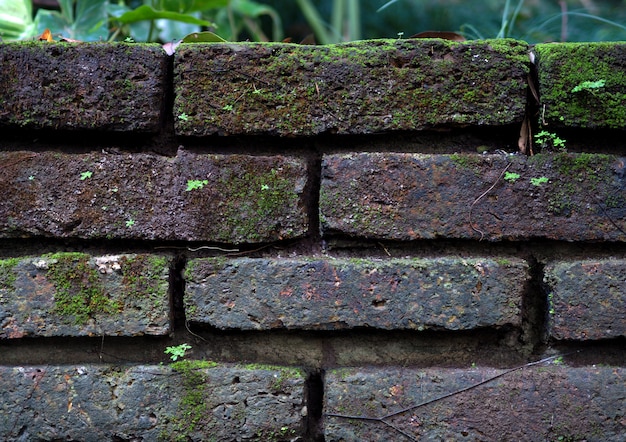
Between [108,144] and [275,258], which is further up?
[108,144]

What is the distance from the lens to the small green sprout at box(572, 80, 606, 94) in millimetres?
1047

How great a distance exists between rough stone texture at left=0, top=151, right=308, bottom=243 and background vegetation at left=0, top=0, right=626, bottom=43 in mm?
344

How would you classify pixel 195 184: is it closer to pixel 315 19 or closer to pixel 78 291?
pixel 78 291

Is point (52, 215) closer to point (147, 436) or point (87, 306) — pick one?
point (87, 306)

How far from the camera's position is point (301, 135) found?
3.52 ft

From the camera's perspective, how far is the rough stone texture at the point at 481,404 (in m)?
1.04

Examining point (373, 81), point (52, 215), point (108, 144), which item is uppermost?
point (373, 81)

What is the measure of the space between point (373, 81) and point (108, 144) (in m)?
0.51

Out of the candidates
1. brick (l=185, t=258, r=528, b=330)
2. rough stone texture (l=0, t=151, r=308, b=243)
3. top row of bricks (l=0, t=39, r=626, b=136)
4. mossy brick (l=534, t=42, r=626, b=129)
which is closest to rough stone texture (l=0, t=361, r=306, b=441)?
brick (l=185, t=258, r=528, b=330)

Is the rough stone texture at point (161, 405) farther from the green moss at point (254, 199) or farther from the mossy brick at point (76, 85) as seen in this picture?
the mossy brick at point (76, 85)

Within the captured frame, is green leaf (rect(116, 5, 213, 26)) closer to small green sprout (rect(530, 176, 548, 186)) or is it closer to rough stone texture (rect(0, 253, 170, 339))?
rough stone texture (rect(0, 253, 170, 339))

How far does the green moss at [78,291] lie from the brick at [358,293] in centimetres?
17

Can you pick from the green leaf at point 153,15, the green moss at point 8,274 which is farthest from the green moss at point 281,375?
the green leaf at point 153,15

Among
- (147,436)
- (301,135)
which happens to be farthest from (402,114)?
(147,436)
